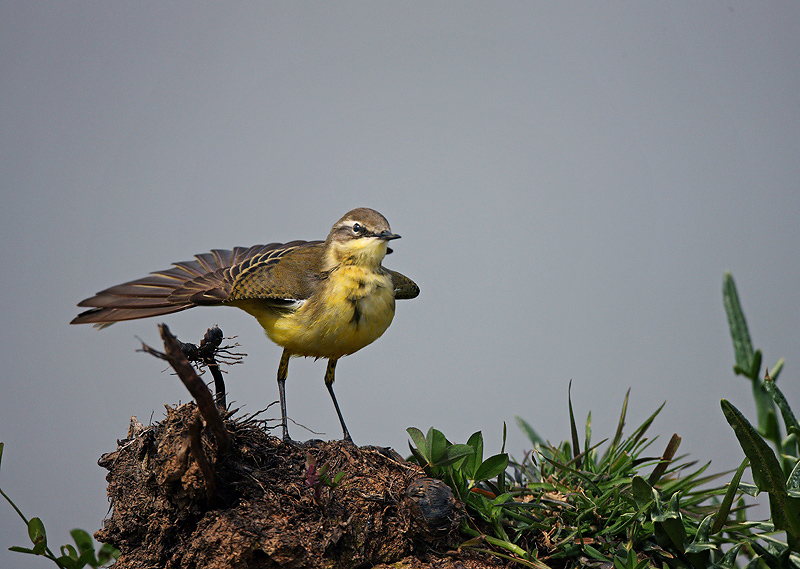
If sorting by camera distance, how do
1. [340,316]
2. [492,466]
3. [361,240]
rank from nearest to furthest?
[492,466] → [340,316] → [361,240]

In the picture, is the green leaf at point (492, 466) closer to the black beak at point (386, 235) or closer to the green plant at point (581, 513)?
the green plant at point (581, 513)

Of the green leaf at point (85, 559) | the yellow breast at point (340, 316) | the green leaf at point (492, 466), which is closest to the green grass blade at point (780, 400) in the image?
the green leaf at point (492, 466)

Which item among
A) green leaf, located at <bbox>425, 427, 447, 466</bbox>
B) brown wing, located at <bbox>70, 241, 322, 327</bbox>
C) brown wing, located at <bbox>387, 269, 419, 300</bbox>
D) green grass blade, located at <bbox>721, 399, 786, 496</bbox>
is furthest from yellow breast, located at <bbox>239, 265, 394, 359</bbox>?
green grass blade, located at <bbox>721, 399, 786, 496</bbox>

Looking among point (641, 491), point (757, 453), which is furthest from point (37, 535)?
point (757, 453)

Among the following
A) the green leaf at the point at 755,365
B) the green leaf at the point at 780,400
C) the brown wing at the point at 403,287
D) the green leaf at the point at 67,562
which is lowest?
the green leaf at the point at 67,562

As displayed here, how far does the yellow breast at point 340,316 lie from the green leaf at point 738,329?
165cm

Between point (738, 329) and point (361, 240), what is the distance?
1.84 meters

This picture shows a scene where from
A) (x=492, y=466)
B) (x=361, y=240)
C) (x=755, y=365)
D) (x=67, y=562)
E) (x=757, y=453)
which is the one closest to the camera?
(x=757, y=453)

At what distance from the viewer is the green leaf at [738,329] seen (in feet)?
9.98

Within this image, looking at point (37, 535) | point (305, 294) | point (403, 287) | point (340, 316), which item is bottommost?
point (37, 535)

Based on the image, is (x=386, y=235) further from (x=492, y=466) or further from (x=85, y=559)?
(x=85, y=559)

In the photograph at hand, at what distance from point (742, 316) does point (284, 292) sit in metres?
2.15

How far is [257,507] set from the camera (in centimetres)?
199

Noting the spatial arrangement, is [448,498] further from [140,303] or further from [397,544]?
[140,303]
